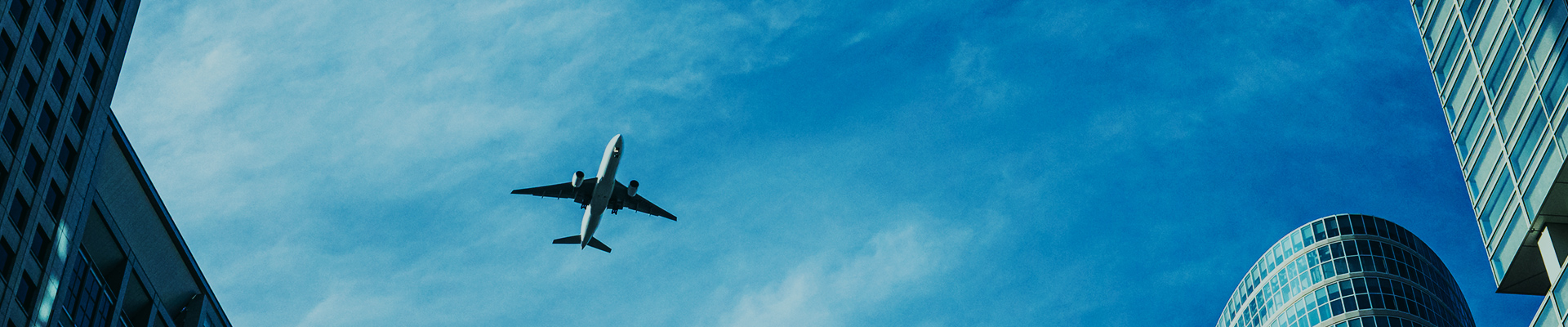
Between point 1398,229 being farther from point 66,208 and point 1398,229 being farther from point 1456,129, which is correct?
point 66,208

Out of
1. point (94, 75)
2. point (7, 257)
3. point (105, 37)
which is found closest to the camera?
point (7, 257)

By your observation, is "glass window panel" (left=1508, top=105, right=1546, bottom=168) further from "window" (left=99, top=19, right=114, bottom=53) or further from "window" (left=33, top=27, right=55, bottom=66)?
"window" (left=99, top=19, right=114, bottom=53)

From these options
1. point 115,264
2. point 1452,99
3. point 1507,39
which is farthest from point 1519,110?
point 115,264

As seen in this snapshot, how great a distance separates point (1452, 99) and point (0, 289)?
44.8 meters

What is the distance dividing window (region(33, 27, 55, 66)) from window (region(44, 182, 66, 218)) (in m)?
4.16

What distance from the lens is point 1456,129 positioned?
149 ft

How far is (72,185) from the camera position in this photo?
168ft

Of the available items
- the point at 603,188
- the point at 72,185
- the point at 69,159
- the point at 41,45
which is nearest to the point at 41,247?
the point at 72,185

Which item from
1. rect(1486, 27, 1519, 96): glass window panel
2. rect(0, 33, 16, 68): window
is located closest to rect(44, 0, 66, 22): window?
rect(0, 33, 16, 68): window

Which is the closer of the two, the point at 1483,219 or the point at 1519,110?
the point at 1519,110

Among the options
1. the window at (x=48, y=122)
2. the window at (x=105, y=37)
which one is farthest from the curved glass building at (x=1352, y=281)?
the window at (x=48, y=122)

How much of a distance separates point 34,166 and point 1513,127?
148 feet

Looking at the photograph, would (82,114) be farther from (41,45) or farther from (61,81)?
(41,45)

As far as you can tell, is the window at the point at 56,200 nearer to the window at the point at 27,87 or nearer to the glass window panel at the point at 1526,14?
the window at the point at 27,87
